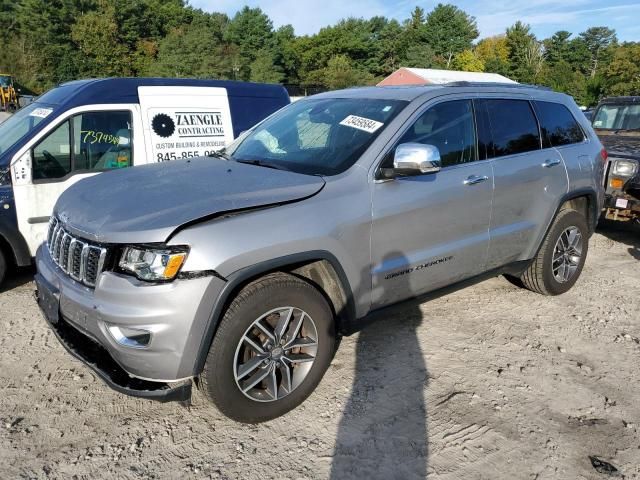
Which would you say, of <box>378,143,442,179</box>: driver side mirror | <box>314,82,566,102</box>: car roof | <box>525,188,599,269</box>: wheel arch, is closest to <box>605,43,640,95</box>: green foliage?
<box>525,188,599,269</box>: wheel arch

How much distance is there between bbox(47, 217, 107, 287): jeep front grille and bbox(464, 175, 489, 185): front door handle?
2.48 meters

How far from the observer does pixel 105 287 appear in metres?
2.49

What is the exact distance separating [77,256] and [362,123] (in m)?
1.97

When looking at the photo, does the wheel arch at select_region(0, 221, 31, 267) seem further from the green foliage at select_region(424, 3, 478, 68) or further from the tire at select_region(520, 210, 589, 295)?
the green foliage at select_region(424, 3, 478, 68)

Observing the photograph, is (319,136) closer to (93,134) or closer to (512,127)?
(512,127)

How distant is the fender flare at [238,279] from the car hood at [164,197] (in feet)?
1.04

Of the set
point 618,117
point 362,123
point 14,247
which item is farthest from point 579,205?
point 14,247

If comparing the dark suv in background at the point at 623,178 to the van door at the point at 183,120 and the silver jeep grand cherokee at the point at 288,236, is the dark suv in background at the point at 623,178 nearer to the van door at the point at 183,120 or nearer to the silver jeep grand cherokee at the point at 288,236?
the silver jeep grand cherokee at the point at 288,236

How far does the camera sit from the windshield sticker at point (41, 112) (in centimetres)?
493

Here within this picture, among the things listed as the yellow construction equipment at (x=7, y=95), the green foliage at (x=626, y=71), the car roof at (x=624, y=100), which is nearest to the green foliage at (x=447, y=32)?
the green foliage at (x=626, y=71)

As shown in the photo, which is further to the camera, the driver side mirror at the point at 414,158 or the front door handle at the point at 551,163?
the front door handle at the point at 551,163

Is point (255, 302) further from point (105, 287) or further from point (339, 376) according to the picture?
point (339, 376)

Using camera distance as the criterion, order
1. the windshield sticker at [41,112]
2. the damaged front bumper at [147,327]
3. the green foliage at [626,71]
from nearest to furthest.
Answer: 1. the damaged front bumper at [147,327]
2. the windshield sticker at [41,112]
3. the green foliage at [626,71]

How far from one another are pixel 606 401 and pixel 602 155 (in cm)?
277
